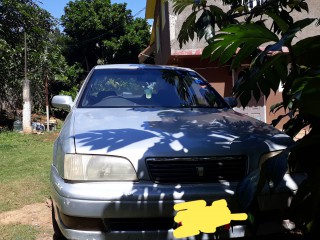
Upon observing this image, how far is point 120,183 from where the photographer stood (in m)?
2.46

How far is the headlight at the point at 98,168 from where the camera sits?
98.0 inches

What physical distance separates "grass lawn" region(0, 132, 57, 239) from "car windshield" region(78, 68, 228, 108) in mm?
1271

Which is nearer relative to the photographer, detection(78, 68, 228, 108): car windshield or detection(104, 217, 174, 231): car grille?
detection(104, 217, 174, 231): car grille

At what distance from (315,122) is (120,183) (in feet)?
4.02

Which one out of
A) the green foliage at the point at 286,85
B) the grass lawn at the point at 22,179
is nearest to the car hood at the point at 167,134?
the green foliage at the point at 286,85

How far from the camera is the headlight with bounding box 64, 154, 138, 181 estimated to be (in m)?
2.49

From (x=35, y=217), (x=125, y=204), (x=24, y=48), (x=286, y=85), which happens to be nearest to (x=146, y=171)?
(x=125, y=204)

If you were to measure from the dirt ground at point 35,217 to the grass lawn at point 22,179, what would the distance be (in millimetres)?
81

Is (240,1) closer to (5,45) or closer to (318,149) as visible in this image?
(318,149)

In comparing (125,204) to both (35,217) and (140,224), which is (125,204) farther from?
(35,217)

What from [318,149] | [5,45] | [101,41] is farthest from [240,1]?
[101,41]

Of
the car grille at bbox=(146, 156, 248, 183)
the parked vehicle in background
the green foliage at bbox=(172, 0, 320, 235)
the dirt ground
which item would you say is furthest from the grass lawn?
the green foliage at bbox=(172, 0, 320, 235)

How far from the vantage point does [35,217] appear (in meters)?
3.88

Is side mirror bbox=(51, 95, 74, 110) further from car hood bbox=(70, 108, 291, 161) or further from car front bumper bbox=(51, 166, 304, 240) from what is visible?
car front bumper bbox=(51, 166, 304, 240)
